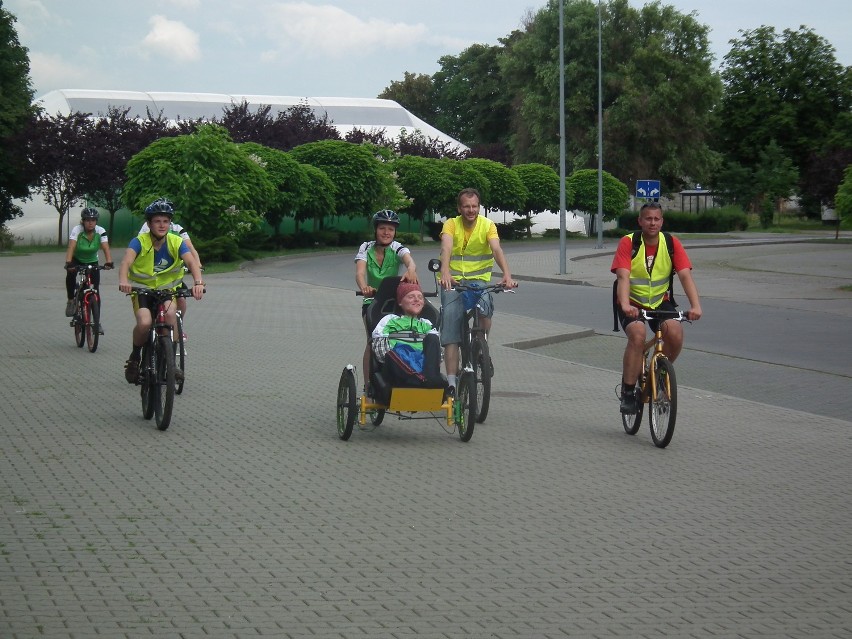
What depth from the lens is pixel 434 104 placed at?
354ft

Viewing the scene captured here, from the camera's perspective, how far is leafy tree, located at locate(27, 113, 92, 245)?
55531 millimetres

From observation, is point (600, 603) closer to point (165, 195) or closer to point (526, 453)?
point (526, 453)

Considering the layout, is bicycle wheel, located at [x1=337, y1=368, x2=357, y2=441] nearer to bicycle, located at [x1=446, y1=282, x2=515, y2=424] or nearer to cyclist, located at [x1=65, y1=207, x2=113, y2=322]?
bicycle, located at [x1=446, y1=282, x2=515, y2=424]

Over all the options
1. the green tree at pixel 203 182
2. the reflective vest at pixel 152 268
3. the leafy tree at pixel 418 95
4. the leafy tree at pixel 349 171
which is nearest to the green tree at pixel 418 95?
the leafy tree at pixel 418 95

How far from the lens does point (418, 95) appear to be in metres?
107

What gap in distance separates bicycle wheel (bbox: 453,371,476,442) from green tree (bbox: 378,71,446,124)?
98.8 metres

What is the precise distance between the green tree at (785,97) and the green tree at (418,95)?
85.3ft

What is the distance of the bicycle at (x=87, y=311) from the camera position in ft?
50.1

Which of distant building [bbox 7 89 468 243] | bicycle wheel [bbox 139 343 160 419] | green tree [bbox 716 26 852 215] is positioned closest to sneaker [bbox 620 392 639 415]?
bicycle wheel [bbox 139 343 160 419]

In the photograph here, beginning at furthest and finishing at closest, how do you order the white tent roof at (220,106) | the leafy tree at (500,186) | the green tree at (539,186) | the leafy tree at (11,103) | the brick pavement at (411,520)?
the white tent roof at (220,106) → the green tree at (539,186) → the leafy tree at (500,186) → the leafy tree at (11,103) → the brick pavement at (411,520)

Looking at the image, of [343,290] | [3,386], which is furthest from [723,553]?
[343,290]

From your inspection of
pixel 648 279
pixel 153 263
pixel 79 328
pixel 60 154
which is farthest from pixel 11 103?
pixel 648 279

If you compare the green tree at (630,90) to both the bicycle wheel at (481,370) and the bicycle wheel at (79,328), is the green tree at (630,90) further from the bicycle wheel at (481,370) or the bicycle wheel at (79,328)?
the bicycle wheel at (481,370)

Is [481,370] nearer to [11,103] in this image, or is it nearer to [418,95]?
[11,103]
